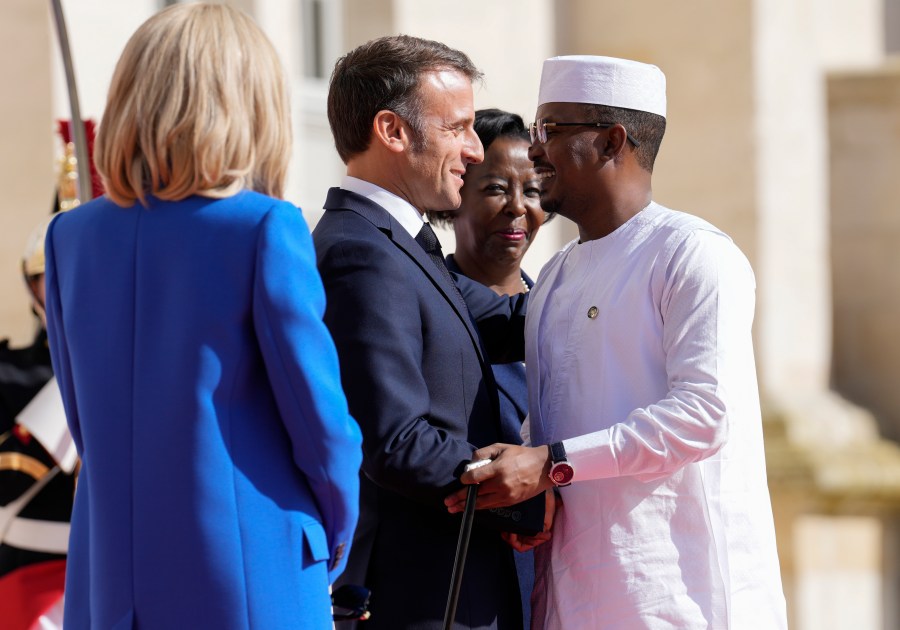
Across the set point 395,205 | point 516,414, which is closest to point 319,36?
point 516,414

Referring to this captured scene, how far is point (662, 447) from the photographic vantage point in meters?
2.99

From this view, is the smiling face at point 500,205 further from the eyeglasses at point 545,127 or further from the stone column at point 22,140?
the stone column at point 22,140

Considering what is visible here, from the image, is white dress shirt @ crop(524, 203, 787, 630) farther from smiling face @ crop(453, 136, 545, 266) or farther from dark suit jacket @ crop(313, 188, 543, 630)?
smiling face @ crop(453, 136, 545, 266)

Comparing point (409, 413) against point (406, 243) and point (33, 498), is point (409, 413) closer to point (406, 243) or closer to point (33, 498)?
point (406, 243)

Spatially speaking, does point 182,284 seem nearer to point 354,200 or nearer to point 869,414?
point 354,200

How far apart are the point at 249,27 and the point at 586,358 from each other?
998 mm

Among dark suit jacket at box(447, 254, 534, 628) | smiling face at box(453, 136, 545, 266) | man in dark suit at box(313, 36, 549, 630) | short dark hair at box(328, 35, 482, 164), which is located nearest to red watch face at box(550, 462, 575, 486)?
man in dark suit at box(313, 36, 549, 630)

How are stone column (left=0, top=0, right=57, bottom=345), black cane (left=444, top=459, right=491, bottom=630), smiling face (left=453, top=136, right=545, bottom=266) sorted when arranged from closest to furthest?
black cane (left=444, top=459, right=491, bottom=630) < smiling face (left=453, top=136, right=545, bottom=266) < stone column (left=0, top=0, right=57, bottom=345)

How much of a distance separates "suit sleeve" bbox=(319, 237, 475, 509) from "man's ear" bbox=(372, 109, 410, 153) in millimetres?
297

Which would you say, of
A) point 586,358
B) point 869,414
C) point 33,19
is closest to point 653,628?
point 586,358

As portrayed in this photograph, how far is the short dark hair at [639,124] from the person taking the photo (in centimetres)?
331

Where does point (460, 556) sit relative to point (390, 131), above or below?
below

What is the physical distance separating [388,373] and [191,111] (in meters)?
0.71

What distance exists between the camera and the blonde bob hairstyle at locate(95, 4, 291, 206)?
2.54 m
